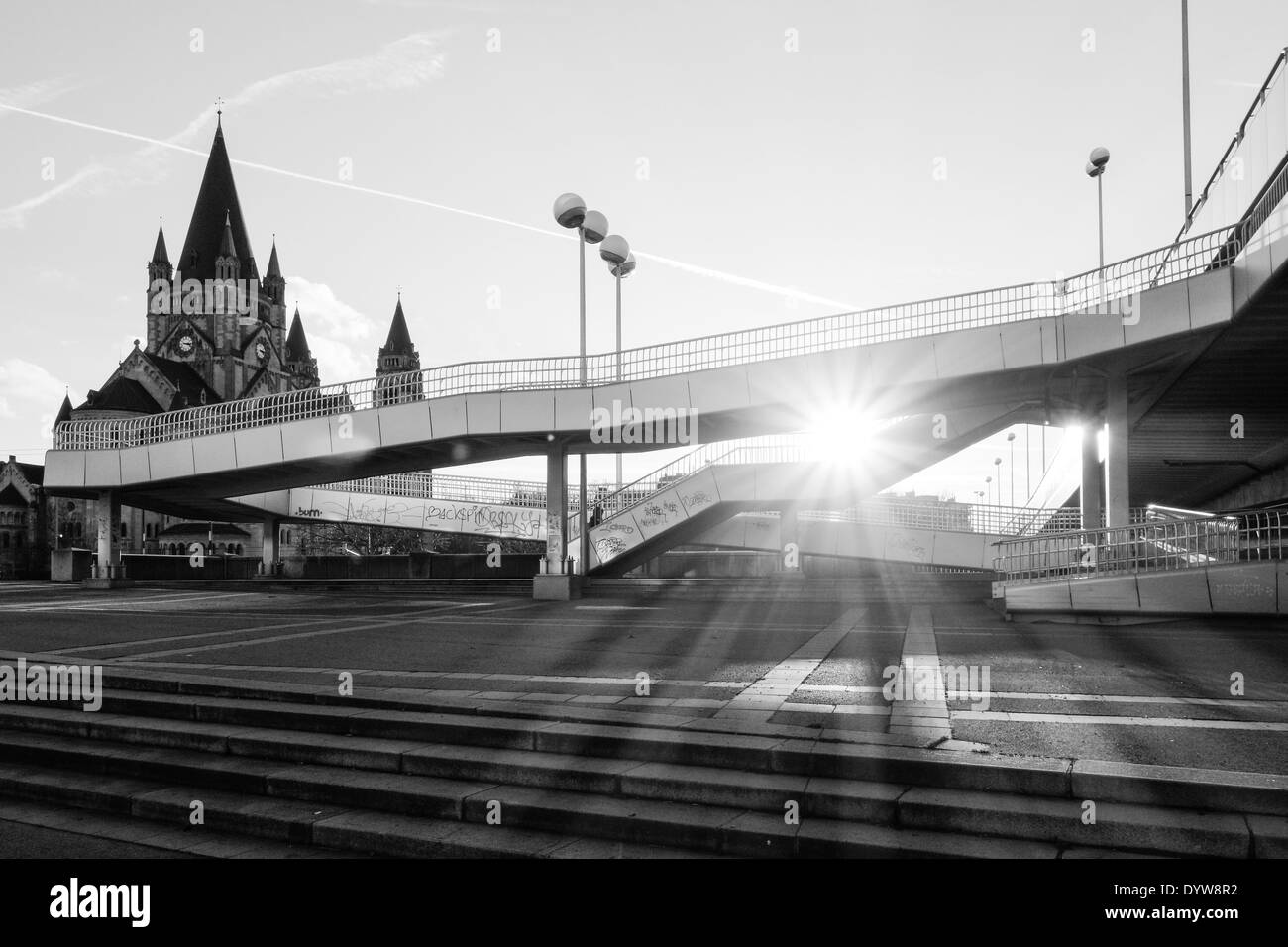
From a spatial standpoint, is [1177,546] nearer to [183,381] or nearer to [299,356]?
[183,381]

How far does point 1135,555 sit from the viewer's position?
15.9 meters

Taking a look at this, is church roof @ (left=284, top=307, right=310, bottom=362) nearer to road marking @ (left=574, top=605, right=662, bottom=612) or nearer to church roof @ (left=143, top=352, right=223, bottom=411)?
church roof @ (left=143, top=352, right=223, bottom=411)

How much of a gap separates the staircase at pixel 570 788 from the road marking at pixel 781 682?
0.65 m

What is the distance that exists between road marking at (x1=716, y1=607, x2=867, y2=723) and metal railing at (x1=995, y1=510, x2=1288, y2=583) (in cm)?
507

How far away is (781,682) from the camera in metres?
9.73

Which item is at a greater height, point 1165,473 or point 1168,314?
point 1168,314

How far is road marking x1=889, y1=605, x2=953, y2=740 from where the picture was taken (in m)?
7.01

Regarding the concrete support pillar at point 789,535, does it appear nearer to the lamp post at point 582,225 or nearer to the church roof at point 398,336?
the lamp post at point 582,225

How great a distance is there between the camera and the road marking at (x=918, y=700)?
7.01 meters

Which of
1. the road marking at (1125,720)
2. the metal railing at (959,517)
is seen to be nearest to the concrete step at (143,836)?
the road marking at (1125,720)

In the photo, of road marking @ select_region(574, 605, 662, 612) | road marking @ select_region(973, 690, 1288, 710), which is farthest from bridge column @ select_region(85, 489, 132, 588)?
road marking @ select_region(973, 690, 1288, 710)
